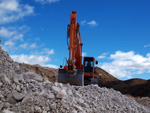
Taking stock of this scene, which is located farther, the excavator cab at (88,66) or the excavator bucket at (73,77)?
the excavator cab at (88,66)

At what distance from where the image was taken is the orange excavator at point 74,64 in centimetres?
1188

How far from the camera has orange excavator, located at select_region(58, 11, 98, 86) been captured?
11.9 m

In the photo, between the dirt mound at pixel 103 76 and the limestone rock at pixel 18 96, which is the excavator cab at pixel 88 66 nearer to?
the limestone rock at pixel 18 96

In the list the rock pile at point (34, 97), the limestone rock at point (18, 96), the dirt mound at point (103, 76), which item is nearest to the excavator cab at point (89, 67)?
the rock pile at point (34, 97)

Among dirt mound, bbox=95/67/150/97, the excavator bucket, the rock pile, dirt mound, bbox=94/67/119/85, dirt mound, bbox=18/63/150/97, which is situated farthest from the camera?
dirt mound, bbox=94/67/119/85

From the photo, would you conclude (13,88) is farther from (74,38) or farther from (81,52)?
(81,52)

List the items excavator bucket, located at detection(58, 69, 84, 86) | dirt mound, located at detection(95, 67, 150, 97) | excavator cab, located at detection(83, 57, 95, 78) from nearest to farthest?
1. excavator bucket, located at detection(58, 69, 84, 86)
2. excavator cab, located at detection(83, 57, 95, 78)
3. dirt mound, located at detection(95, 67, 150, 97)

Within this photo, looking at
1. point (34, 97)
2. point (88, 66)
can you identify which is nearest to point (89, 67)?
point (88, 66)

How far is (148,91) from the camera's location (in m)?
22.5

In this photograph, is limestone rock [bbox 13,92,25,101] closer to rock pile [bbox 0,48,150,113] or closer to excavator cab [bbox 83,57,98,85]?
rock pile [bbox 0,48,150,113]

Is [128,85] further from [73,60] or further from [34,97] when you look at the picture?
[34,97]

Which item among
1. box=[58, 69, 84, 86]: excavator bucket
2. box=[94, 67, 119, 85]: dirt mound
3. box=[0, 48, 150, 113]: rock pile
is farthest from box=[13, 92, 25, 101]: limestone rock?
box=[94, 67, 119, 85]: dirt mound

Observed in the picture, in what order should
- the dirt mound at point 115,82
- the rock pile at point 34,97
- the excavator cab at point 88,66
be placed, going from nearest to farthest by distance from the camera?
the rock pile at point 34,97 < the excavator cab at point 88,66 < the dirt mound at point 115,82

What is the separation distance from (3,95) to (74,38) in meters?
7.65
